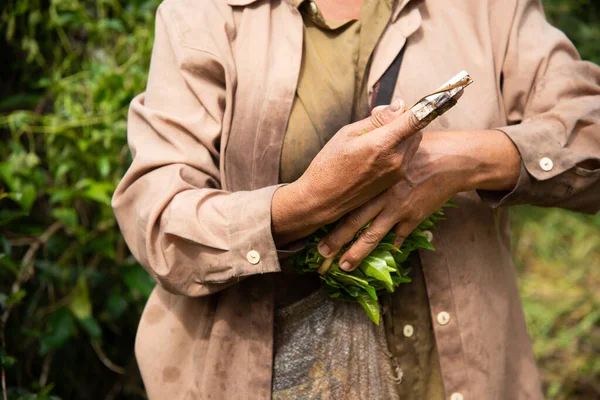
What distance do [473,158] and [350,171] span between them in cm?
28

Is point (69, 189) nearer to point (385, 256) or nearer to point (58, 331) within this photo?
point (58, 331)

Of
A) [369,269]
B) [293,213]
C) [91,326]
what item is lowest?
[91,326]

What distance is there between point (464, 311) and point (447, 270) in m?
0.09

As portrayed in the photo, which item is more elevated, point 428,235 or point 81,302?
point 428,235

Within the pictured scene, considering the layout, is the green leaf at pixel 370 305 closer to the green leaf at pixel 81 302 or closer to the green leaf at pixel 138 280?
the green leaf at pixel 138 280

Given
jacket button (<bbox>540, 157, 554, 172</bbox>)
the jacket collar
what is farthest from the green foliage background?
jacket button (<bbox>540, 157, 554, 172</bbox>)

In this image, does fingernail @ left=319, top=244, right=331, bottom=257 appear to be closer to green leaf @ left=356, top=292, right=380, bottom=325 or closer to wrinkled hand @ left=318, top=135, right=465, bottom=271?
wrinkled hand @ left=318, top=135, right=465, bottom=271

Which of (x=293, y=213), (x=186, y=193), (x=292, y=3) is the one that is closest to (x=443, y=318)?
(x=293, y=213)

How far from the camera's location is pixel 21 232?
237 cm

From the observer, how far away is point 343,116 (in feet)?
4.81

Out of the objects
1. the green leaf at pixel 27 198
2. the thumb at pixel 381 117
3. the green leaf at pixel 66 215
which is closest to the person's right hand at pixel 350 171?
the thumb at pixel 381 117

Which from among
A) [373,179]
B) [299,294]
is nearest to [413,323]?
[299,294]

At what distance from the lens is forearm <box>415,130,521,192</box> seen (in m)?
1.37

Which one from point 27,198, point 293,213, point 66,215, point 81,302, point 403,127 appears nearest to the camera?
point 403,127
